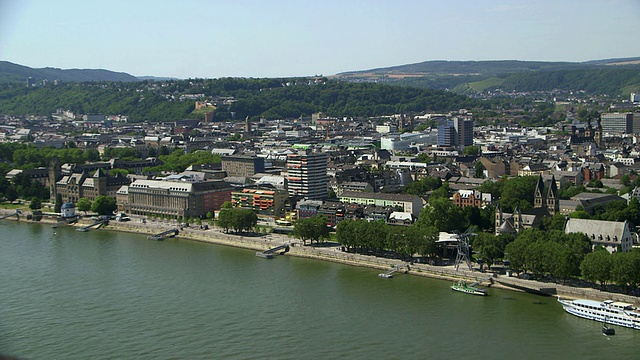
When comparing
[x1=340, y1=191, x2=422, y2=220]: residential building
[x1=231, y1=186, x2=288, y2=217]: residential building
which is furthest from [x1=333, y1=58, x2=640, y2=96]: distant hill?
[x1=231, y1=186, x2=288, y2=217]: residential building

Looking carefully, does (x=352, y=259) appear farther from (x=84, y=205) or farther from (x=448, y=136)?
(x=448, y=136)

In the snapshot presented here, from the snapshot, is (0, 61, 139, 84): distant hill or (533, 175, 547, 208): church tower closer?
(533, 175, 547, 208): church tower

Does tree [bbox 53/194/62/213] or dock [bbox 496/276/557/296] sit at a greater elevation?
tree [bbox 53/194/62/213]

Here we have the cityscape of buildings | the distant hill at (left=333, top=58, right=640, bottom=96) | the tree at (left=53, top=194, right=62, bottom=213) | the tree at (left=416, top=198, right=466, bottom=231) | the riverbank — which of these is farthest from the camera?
the distant hill at (left=333, top=58, right=640, bottom=96)

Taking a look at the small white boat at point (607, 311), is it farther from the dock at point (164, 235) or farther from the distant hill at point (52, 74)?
the distant hill at point (52, 74)

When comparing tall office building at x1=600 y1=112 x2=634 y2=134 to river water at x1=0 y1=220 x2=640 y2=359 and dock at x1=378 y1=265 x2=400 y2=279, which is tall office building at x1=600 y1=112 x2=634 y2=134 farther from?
river water at x1=0 y1=220 x2=640 y2=359

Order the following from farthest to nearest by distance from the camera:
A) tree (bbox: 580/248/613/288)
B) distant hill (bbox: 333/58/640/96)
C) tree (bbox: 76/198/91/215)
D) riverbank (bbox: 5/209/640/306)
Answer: distant hill (bbox: 333/58/640/96)
tree (bbox: 76/198/91/215)
riverbank (bbox: 5/209/640/306)
tree (bbox: 580/248/613/288)

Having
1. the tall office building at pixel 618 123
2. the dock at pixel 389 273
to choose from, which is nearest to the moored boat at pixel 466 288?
the dock at pixel 389 273

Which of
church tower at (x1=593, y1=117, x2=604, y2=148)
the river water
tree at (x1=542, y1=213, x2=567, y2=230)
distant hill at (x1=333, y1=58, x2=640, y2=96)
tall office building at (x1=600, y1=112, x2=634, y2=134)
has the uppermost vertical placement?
distant hill at (x1=333, y1=58, x2=640, y2=96)
